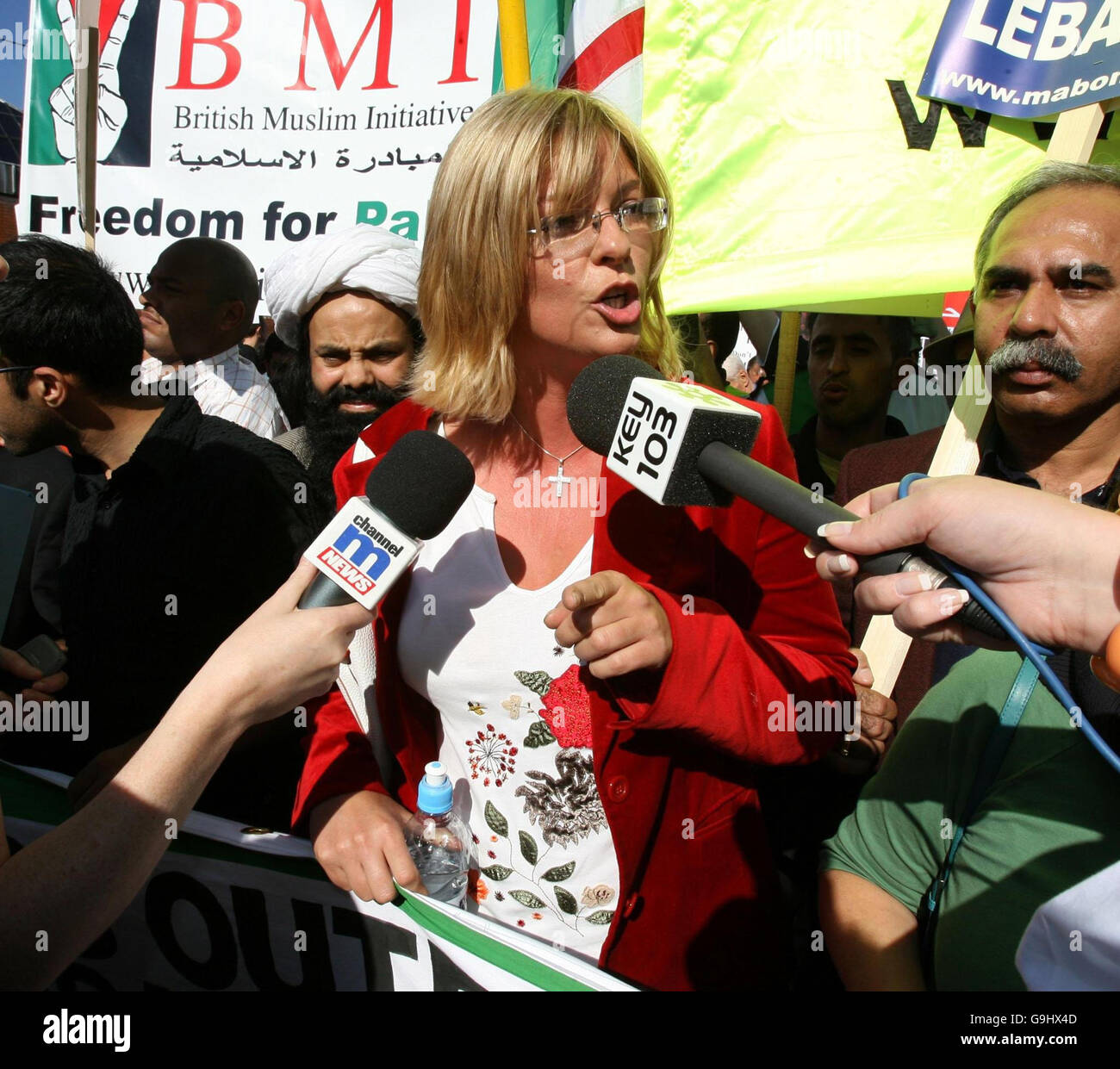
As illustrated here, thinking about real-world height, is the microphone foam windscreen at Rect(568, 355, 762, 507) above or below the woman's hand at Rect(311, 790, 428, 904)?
above

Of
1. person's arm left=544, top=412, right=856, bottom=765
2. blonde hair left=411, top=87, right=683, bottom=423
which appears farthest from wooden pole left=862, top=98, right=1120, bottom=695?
blonde hair left=411, top=87, right=683, bottom=423

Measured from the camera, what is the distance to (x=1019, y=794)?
4.18 feet

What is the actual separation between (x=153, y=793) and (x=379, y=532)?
1.44ft

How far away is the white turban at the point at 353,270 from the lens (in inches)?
111

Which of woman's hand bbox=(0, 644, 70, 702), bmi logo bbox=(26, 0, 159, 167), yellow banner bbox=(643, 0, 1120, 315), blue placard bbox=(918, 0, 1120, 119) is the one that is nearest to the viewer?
woman's hand bbox=(0, 644, 70, 702)

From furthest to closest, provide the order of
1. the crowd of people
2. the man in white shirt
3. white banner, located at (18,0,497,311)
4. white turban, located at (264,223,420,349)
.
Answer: white banner, located at (18,0,497,311) → the man in white shirt → white turban, located at (264,223,420,349) → the crowd of people

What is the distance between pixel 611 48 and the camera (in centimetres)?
335

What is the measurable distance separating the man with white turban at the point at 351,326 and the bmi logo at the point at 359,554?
1.65 m

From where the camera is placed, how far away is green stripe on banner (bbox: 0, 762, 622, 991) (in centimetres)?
117

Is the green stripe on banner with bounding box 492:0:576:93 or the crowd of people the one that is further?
the green stripe on banner with bounding box 492:0:576:93

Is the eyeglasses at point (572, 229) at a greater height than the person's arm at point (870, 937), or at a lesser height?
greater
